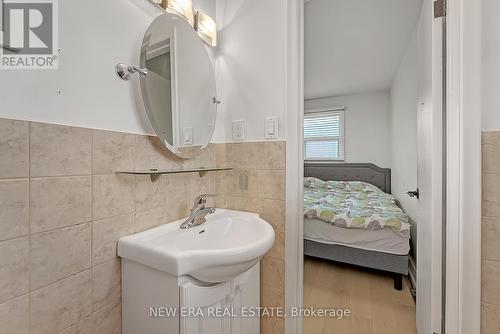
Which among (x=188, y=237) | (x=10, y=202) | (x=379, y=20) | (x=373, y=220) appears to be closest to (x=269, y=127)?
(x=188, y=237)

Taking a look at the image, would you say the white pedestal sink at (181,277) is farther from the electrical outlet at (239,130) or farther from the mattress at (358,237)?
the mattress at (358,237)

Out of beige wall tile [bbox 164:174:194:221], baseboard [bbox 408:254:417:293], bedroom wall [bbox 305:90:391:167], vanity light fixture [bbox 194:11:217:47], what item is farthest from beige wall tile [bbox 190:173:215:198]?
bedroom wall [bbox 305:90:391:167]

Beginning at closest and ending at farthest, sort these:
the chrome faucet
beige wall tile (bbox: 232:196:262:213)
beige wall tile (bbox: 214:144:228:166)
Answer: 1. the chrome faucet
2. beige wall tile (bbox: 232:196:262:213)
3. beige wall tile (bbox: 214:144:228:166)

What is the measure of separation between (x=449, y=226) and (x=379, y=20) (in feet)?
6.35

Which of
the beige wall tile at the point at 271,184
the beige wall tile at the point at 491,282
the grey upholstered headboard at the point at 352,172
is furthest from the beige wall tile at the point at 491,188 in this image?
the grey upholstered headboard at the point at 352,172

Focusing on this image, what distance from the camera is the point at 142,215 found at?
913 mm

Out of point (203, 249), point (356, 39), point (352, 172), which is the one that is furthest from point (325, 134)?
point (203, 249)

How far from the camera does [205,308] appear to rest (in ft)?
2.47

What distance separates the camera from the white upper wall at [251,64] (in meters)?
1.18

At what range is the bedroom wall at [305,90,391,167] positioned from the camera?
399 centimetres

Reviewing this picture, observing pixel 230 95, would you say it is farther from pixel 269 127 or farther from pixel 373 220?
pixel 373 220

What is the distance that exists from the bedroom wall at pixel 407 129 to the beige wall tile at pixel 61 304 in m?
2.58

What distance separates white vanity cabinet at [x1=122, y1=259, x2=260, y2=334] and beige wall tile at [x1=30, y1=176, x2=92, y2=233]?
26 cm

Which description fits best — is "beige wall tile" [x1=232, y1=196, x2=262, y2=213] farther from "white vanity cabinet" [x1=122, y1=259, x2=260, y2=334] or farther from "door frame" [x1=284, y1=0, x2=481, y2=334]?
"door frame" [x1=284, y1=0, x2=481, y2=334]
